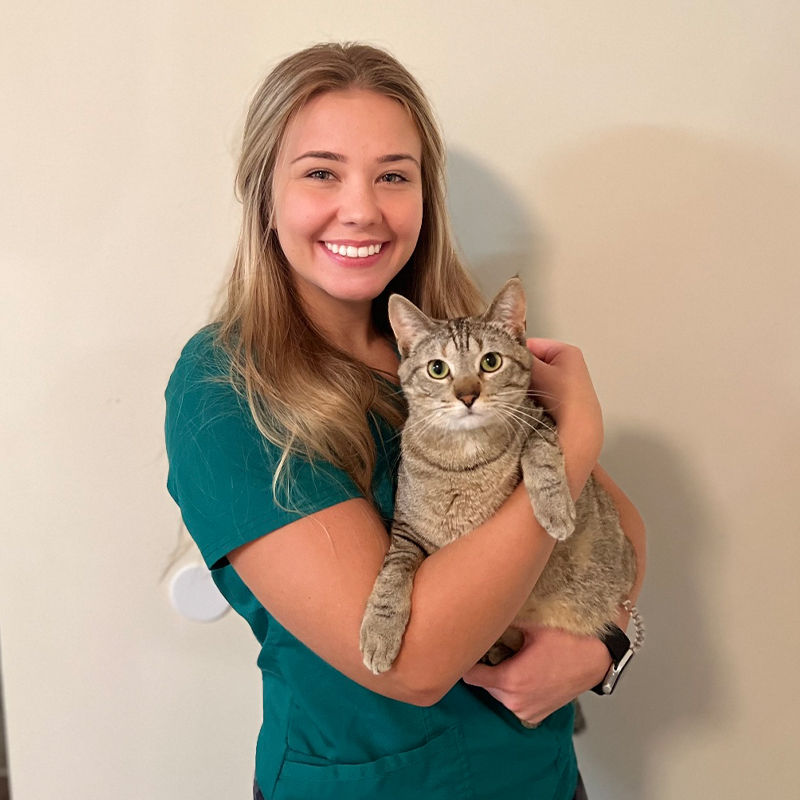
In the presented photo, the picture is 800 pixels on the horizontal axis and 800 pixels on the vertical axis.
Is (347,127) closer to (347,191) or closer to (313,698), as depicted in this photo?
(347,191)

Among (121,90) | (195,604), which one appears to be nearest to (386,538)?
(195,604)

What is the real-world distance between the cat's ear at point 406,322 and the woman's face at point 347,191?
5 centimetres

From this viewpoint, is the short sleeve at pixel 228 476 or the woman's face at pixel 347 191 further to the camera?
the woman's face at pixel 347 191

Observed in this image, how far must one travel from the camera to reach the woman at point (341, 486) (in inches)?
38.1

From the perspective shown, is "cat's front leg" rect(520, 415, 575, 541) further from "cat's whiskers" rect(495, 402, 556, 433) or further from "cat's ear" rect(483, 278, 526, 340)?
"cat's ear" rect(483, 278, 526, 340)

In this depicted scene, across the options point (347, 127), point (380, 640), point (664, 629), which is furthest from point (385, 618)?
point (664, 629)

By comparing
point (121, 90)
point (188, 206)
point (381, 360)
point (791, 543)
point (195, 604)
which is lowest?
point (195, 604)

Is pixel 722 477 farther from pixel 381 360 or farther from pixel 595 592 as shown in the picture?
pixel 381 360

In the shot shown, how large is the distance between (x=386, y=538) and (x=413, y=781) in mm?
417

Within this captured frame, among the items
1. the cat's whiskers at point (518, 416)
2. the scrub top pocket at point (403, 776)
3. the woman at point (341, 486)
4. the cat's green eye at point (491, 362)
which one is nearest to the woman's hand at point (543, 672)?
the woman at point (341, 486)

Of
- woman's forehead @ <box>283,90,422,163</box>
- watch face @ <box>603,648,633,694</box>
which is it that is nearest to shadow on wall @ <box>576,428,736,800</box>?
watch face @ <box>603,648,633,694</box>

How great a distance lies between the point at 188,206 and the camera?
4.94 ft

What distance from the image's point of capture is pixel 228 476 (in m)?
0.99

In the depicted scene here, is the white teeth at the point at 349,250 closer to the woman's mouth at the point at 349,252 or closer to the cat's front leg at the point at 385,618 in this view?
the woman's mouth at the point at 349,252
